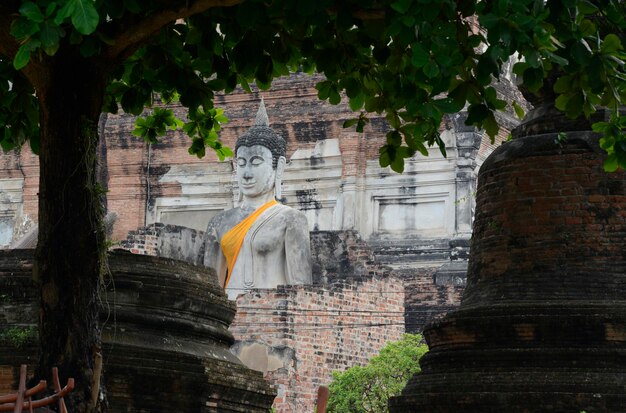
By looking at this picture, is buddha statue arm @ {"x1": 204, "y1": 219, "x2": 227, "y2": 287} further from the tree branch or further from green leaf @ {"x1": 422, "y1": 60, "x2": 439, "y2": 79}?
green leaf @ {"x1": 422, "y1": 60, "x2": 439, "y2": 79}

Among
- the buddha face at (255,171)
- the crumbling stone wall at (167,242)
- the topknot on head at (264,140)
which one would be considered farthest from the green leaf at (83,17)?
the topknot on head at (264,140)

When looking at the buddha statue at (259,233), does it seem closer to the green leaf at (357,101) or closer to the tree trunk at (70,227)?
the green leaf at (357,101)

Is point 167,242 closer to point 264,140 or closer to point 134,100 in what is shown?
point 264,140

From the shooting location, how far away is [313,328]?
642 inches

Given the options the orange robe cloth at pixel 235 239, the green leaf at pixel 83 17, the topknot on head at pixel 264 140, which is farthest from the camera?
the topknot on head at pixel 264 140

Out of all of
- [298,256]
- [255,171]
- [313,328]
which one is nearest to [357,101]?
[313,328]

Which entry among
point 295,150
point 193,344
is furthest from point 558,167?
point 295,150

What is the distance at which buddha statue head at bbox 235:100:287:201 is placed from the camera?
19609mm

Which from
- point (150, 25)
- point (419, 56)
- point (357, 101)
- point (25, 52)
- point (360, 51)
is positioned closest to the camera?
point (25, 52)

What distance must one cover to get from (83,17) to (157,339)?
3.43 meters

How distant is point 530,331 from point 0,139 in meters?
3.20

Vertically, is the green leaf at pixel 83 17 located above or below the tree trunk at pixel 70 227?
above

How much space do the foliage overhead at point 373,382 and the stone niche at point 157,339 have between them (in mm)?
6102

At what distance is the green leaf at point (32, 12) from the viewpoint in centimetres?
585
